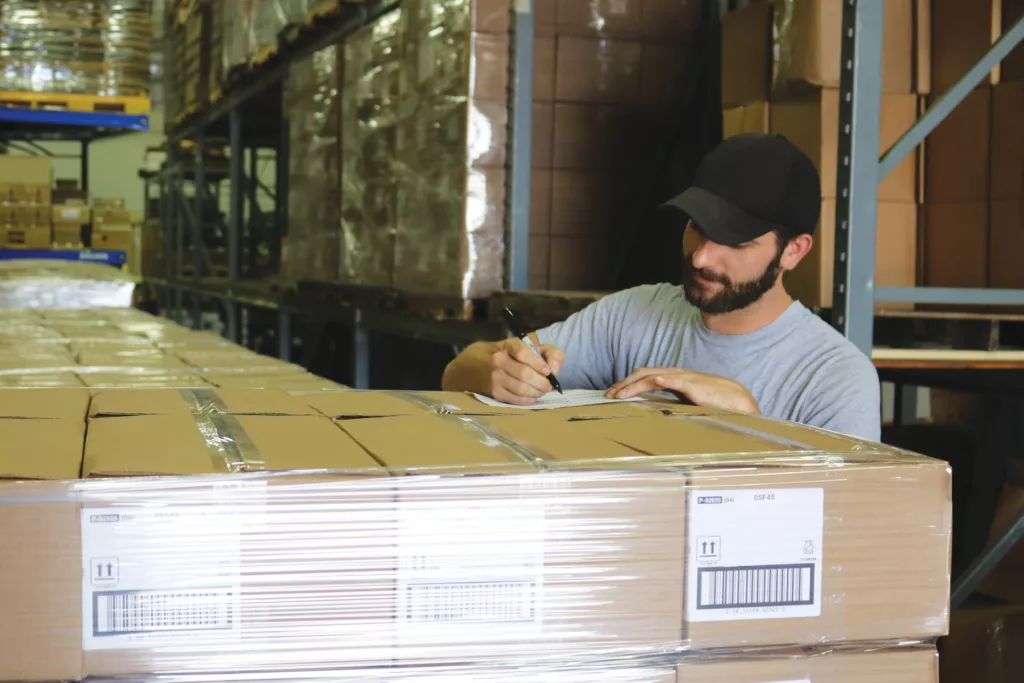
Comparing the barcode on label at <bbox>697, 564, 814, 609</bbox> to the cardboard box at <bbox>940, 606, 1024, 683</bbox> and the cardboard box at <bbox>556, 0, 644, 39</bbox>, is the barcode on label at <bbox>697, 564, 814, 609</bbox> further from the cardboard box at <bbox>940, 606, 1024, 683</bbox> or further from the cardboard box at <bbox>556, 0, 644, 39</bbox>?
the cardboard box at <bbox>556, 0, 644, 39</bbox>

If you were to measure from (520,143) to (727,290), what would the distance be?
2190mm

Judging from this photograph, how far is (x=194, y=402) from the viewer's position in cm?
159

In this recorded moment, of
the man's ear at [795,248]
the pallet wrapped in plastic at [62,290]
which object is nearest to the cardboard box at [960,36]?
the man's ear at [795,248]

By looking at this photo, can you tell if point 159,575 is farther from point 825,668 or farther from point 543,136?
point 543,136

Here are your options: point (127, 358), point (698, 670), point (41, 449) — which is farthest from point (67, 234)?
point (698, 670)

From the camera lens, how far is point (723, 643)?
1221mm

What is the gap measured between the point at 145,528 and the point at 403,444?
0.31 meters

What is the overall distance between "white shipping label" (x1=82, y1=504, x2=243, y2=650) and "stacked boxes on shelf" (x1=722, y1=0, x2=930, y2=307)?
2627mm

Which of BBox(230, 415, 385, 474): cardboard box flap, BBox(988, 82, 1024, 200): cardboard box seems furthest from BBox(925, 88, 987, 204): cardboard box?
BBox(230, 415, 385, 474): cardboard box flap

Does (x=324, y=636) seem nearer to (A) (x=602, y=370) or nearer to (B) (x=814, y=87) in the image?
(A) (x=602, y=370)

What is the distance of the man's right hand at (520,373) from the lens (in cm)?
192

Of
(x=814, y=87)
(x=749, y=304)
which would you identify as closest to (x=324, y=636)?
(x=749, y=304)

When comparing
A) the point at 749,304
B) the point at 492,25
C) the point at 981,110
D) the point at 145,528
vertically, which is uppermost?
the point at 492,25

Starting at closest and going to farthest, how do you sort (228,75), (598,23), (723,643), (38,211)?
(723,643), (598,23), (228,75), (38,211)
